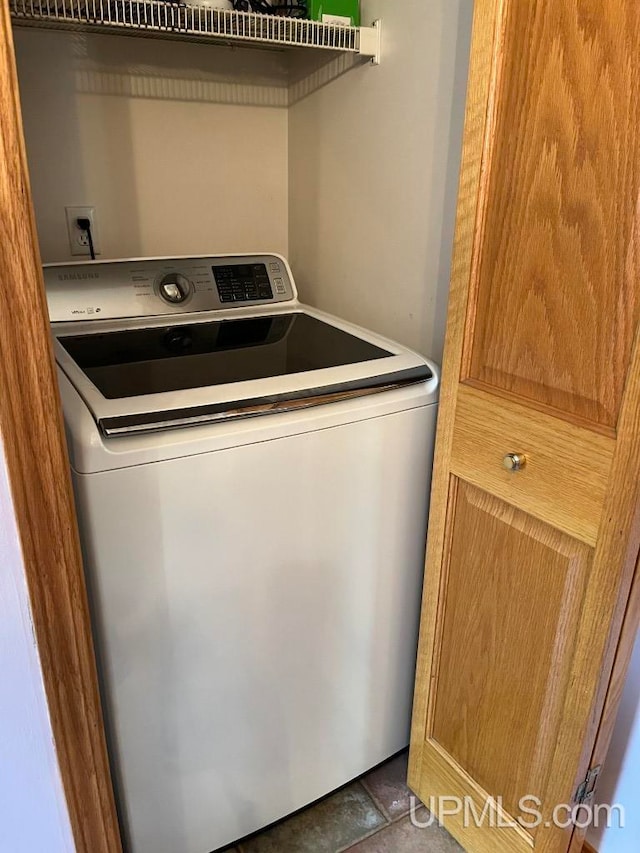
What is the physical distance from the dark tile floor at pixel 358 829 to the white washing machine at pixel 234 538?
6 centimetres

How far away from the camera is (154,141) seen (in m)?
1.57

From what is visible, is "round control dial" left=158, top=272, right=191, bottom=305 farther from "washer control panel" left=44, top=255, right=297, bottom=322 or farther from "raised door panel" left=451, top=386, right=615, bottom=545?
"raised door panel" left=451, top=386, right=615, bottom=545

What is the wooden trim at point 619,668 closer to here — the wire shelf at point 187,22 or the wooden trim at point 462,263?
the wooden trim at point 462,263

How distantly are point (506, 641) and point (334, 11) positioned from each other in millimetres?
1332

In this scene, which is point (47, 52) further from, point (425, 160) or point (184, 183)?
point (425, 160)

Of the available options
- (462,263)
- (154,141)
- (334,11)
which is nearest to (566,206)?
(462,263)

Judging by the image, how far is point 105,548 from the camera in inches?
36.2

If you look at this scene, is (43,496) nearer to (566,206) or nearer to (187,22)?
(566,206)

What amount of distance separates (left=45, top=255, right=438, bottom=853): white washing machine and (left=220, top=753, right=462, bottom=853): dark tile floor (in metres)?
0.06

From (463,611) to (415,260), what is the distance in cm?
74

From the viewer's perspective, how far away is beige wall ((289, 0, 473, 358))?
1238 mm

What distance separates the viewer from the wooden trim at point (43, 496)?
2.03 feet

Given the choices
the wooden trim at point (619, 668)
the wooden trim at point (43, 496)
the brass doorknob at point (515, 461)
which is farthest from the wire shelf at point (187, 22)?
the wooden trim at point (619, 668)

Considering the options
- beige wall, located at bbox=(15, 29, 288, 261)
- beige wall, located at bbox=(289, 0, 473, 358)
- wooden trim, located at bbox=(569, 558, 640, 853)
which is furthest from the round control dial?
wooden trim, located at bbox=(569, 558, 640, 853)
